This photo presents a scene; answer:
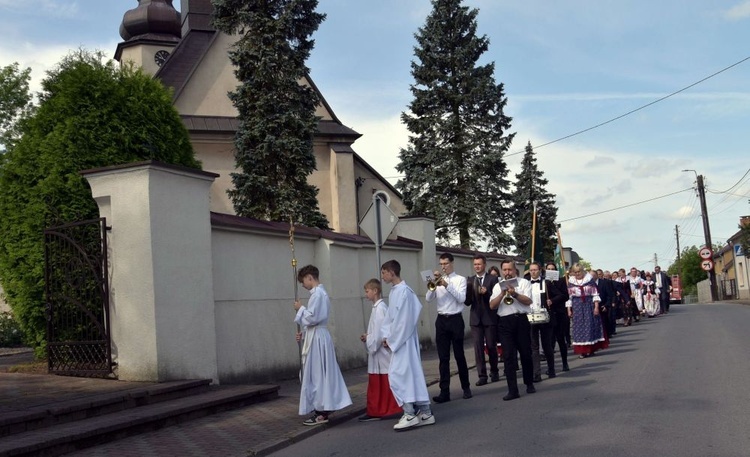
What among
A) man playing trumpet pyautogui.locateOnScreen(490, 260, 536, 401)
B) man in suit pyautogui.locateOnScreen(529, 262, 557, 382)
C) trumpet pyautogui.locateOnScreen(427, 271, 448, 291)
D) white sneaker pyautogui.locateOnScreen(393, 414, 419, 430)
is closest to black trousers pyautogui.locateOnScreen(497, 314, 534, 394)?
man playing trumpet pyautogui.locateOnScreen(490, 260, 536, 401)

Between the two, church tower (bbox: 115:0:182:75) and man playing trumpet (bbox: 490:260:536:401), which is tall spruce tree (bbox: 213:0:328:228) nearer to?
man playing trumpet (bbox: 490:260:536:401)

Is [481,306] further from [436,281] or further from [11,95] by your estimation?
[11,95]

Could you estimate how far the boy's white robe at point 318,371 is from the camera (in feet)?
31.5

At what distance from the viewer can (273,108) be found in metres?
25.1

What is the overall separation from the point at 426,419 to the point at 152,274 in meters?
4.32

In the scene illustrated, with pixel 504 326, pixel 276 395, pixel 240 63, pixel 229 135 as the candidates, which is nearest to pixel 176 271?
pixel 276 395

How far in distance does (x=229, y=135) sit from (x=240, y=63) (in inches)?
427

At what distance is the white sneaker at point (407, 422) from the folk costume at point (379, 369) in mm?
614

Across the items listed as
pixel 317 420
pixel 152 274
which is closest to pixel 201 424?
pixel 317 420

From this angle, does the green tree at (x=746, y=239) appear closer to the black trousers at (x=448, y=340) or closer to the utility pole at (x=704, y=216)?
the utility pole at (x=704, y=216)

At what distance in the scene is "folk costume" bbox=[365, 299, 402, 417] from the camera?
9.72m

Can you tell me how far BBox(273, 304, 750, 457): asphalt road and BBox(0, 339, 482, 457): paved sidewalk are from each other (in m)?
0.34

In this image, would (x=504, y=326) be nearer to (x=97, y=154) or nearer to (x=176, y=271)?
(x=176, y=271)

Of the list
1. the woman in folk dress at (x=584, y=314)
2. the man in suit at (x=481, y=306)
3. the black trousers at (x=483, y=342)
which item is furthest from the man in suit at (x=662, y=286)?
the man in suit at (x=481, y=306)
